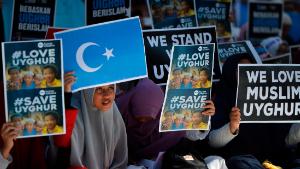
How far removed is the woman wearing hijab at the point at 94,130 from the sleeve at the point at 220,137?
0.71 m

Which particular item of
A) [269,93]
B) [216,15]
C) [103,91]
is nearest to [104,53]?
[103,91]

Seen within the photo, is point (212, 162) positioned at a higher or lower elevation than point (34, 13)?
lower

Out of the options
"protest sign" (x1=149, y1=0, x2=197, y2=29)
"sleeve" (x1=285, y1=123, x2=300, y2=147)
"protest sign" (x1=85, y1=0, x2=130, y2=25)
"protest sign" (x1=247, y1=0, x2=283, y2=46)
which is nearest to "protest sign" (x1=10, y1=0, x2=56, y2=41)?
"protest sign" (x1=85, y1=0, x2=130, y2=25)

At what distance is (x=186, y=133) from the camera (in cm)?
471

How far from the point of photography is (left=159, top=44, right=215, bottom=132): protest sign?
166 inches

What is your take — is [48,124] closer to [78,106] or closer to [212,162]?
[78,106]

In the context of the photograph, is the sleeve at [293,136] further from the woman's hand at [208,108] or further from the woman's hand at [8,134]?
the woman's hand at [8,134]

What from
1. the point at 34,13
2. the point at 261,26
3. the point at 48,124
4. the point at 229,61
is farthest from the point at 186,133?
the point at 261,26

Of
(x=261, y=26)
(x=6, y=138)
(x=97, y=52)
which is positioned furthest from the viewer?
(x=261, y=26)

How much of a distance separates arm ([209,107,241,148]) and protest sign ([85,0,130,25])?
4.96 feet

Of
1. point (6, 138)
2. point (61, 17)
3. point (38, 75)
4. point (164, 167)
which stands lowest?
point (164, 167)

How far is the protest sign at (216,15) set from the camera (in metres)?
6.52

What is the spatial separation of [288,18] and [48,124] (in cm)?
536

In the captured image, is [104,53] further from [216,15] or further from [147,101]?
[216,15]
